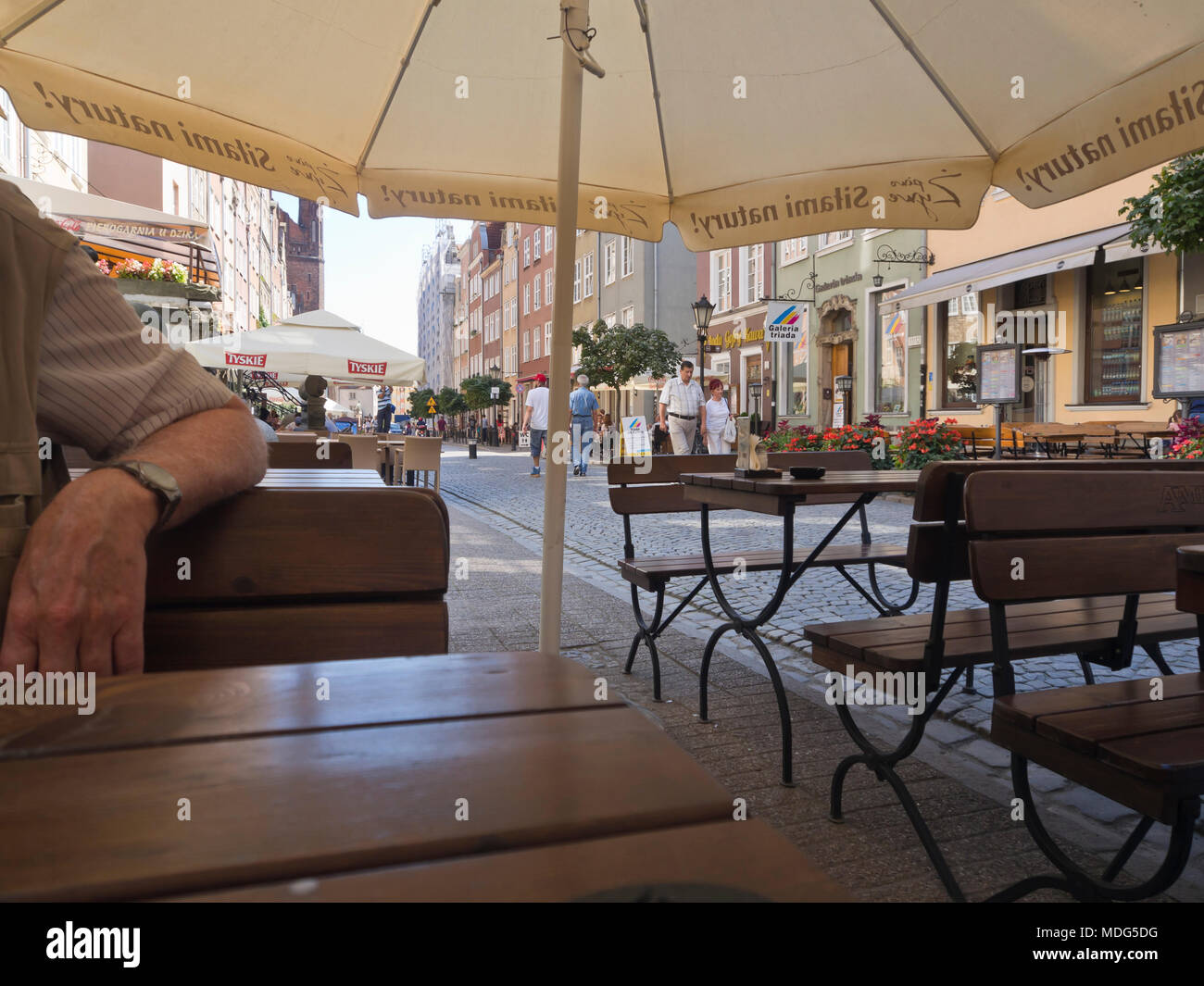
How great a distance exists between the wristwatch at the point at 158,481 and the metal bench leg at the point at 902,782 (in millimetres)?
1866

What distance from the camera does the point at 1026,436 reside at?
1333cm

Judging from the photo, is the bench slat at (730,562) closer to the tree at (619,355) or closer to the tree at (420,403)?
the tree at (619,355)

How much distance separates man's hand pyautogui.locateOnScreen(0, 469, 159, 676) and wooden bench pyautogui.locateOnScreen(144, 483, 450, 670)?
0.21 metres

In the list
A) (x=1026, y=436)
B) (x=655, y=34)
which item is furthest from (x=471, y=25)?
(x=1026, y=436)

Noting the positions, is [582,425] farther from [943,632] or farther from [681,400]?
[943,632]

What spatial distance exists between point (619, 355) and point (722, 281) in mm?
4461

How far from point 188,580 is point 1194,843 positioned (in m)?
2.58

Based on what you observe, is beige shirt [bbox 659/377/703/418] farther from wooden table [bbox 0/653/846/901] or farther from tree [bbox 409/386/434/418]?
tree [bbox 409/386/434/418]

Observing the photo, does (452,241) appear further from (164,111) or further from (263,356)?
(164,111)

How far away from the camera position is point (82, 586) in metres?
1.13

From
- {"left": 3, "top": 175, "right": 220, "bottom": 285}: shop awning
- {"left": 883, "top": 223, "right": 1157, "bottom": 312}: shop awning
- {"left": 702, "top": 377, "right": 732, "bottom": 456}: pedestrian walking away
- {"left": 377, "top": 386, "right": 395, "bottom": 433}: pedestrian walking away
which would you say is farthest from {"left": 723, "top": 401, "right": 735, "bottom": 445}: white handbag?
{"left": 3, "top": 175, "right": 220, "bottom": 285}: shop awning

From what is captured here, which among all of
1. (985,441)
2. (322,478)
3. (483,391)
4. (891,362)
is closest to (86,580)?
(322,478)

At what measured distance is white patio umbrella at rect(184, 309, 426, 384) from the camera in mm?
11180

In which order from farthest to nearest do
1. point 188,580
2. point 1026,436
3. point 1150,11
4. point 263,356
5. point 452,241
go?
point 452,241
point 1026,436
point 263,356
point 1150,11
point 188,580
